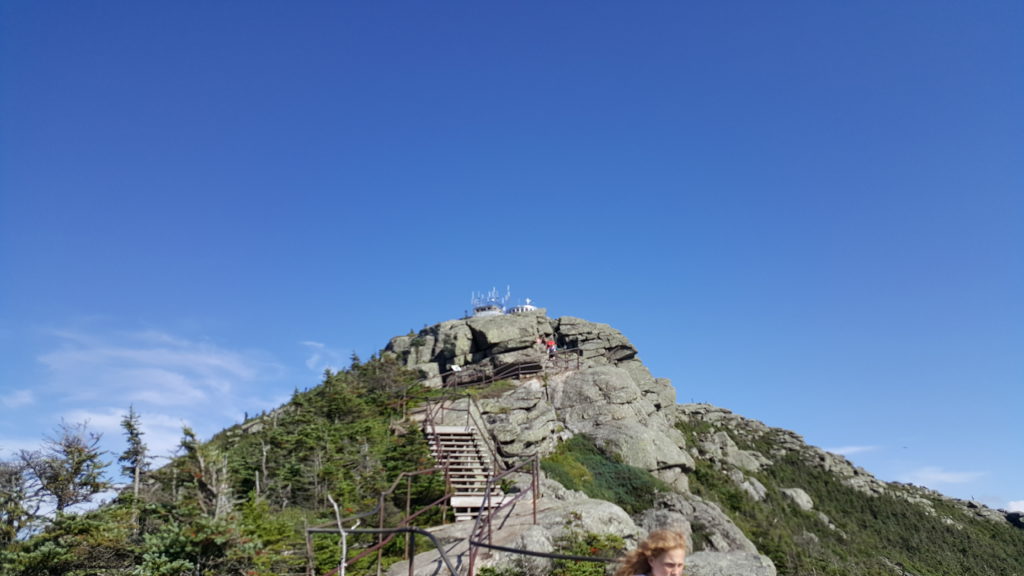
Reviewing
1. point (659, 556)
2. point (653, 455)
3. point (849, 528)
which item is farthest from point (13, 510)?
point (849, 528)

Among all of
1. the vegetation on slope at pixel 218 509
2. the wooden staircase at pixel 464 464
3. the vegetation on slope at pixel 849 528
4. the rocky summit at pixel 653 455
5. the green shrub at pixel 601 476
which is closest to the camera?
the vegetation on slope at pixel 218 509

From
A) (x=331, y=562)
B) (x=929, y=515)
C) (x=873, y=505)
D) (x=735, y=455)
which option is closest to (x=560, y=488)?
(x=331, y=562)

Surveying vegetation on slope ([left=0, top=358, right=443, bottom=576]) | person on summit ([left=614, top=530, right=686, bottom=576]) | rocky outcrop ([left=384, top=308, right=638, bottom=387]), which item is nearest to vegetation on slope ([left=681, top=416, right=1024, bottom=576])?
rocky outcrop ([left=384, top=308, right=638, bottom=387])

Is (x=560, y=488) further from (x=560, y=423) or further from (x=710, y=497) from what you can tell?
(x=710, y=497)

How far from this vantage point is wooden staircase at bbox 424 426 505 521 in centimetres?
1448

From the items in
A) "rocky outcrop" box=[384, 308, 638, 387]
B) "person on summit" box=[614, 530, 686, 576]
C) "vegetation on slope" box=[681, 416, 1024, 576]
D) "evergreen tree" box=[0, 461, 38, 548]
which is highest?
"rocky outcrop" box=[384, 308, 638, 387]

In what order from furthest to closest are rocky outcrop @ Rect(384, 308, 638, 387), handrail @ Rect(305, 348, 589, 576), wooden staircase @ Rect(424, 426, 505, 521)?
rocky outcrop @ Rect(384, 308, 638, 387)
wooden staircase @ Rect(424, 426, 505, 521)
handrail @ Rect(305, 348, 589, 576)

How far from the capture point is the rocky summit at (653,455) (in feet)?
43.9

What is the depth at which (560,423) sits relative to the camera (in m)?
23.0

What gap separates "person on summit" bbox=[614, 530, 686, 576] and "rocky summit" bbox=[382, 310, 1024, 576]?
7616 millimetres

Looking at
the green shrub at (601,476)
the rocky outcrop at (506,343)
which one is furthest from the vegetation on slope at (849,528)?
the rocky outcrop at (506,343)

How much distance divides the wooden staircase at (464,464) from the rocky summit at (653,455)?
3.47ft

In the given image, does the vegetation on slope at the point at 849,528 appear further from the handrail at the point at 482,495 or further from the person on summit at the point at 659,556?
the person on summit at the point at 659,556

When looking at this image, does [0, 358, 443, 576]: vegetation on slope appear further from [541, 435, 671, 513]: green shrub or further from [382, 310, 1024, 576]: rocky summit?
[541, 435, 671, 513]: green shrub
